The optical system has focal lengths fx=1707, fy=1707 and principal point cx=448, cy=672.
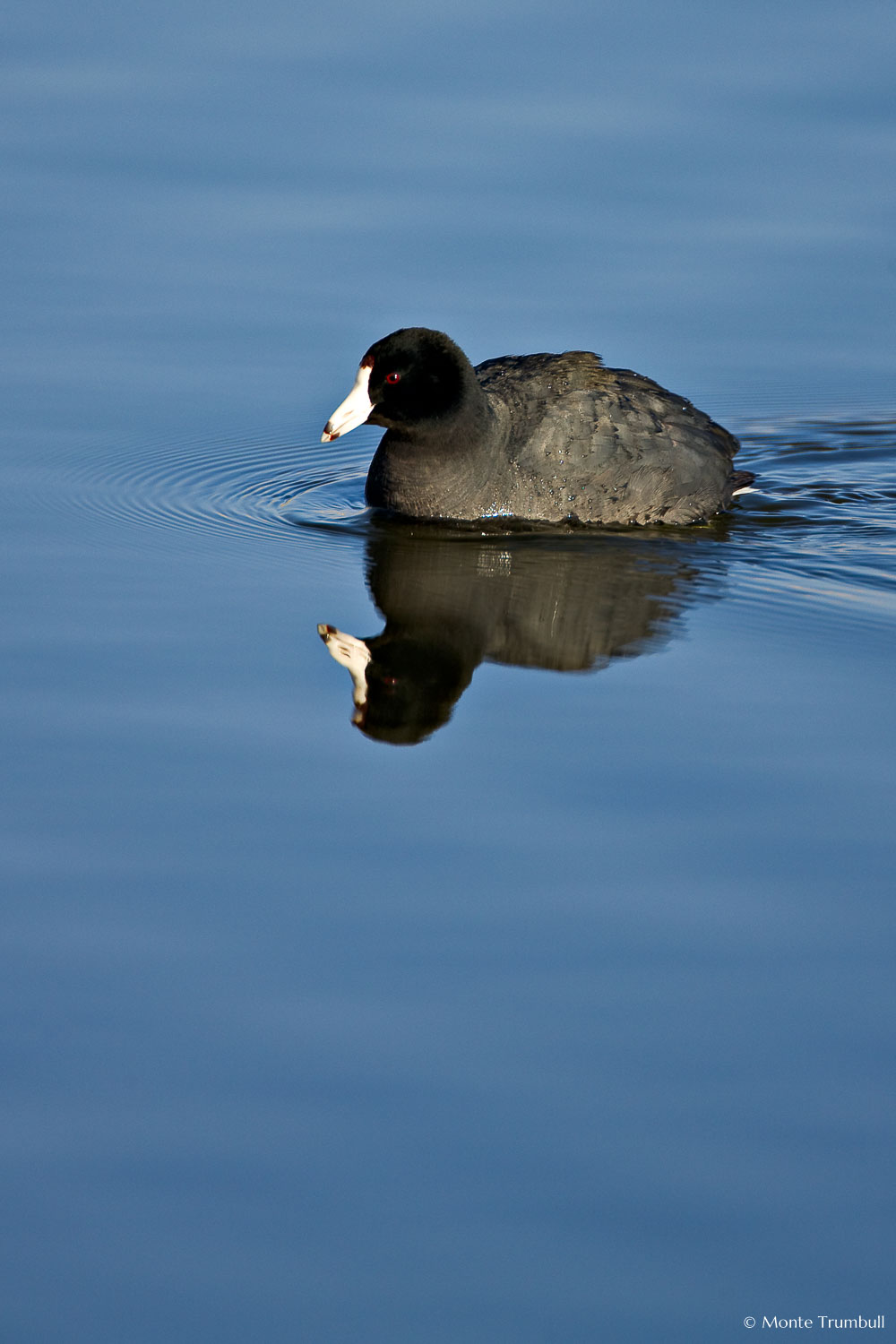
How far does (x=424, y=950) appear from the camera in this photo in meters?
3.49

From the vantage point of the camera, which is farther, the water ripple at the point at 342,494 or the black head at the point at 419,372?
the black head at the point at 419,372

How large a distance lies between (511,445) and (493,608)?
133cm

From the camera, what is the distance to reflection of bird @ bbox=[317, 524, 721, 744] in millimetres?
4953

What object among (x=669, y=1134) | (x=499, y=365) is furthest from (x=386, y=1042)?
(x=499, y=365)

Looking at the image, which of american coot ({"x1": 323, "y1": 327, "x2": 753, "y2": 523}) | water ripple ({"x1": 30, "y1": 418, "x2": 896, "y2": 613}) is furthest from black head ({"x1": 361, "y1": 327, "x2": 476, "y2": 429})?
water ripple ({"x1": 30, "y1": 418, "x2": 896, "y2": 613})

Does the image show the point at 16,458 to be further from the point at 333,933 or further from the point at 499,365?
the point at 333,933

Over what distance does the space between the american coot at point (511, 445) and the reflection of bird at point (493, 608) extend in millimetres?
191

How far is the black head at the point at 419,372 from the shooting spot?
679cm

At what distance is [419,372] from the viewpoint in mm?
6820

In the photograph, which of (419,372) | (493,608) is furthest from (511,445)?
(493,608)

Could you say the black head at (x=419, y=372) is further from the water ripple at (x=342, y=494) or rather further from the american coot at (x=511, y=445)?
the water ripple at (x=342, y=494)

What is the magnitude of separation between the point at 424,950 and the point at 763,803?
→ 1.05 m

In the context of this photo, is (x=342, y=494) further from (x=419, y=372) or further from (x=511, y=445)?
(x=511, y=445)

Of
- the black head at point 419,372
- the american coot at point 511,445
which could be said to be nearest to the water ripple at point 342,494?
the american coot at point 511,445
